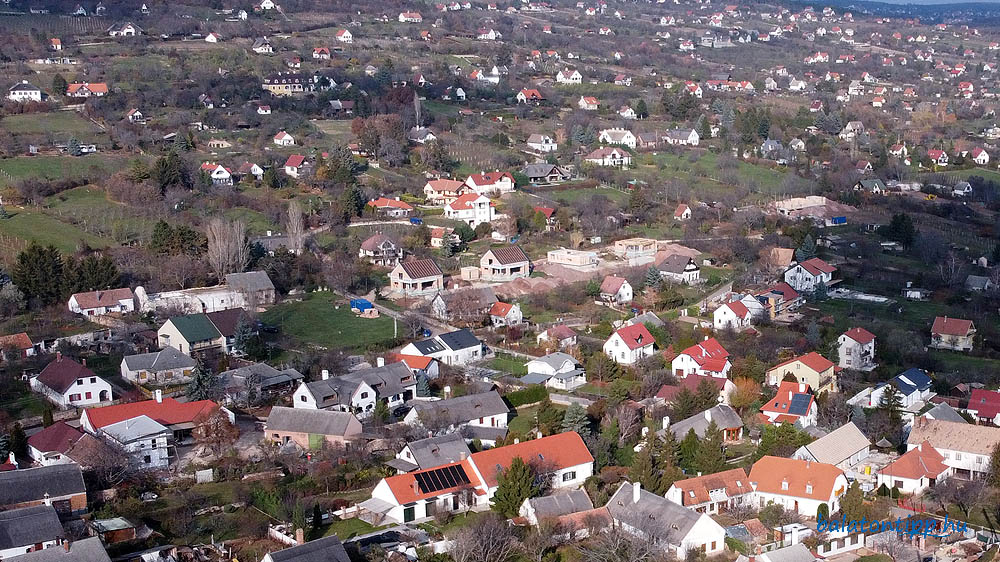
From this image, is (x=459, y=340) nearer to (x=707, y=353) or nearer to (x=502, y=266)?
(x=707, y=353)

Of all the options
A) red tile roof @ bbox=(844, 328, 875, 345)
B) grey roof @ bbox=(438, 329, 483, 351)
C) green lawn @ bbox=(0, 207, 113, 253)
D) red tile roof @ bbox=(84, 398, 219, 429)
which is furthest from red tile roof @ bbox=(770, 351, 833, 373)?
green lawn @ bbox=(0, 207, 113, 253)

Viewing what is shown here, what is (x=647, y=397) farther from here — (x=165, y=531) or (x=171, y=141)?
(x=171, y=141)

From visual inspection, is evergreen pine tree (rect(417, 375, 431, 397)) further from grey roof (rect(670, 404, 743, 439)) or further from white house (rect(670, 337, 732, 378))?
white house (rect(670, 337, 732, 378))

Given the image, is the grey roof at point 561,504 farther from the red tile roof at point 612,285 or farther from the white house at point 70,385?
the red tile roof at point 612,285

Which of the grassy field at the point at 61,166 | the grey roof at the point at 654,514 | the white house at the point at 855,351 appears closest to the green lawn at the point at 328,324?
the grey roof at the point at 654,514

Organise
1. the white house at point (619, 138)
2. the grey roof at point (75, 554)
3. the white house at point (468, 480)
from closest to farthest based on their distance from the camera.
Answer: the grey roof at point (75, 554) < the white house at point (468, 480) < the white house at point (619, 138)

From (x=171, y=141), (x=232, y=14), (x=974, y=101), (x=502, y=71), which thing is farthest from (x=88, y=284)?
(x=974, y=101)

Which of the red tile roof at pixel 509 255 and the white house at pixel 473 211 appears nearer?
the red tile roof at pixel 509 255
